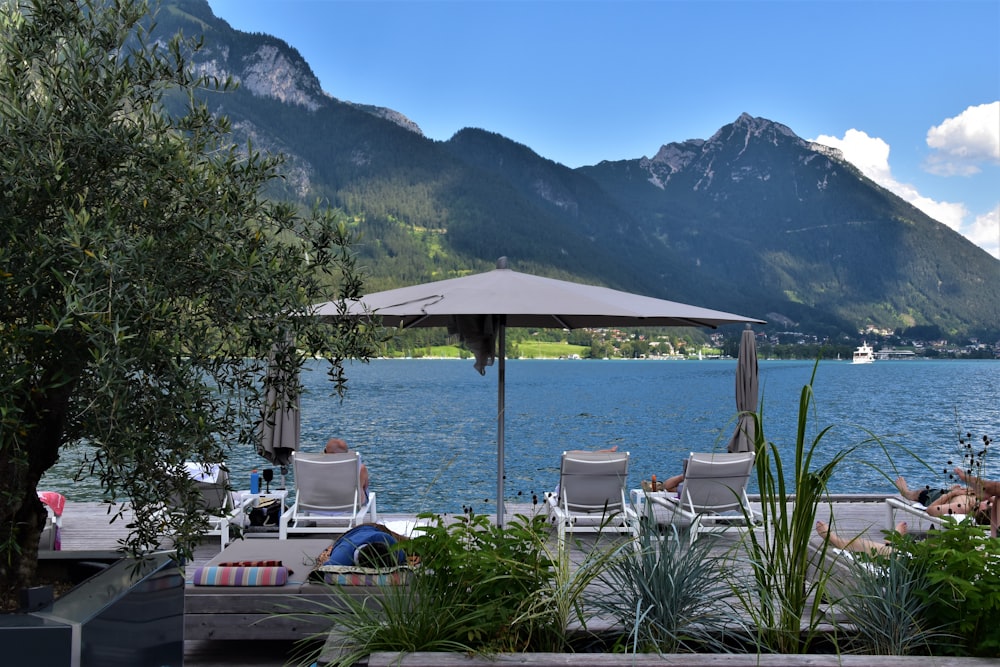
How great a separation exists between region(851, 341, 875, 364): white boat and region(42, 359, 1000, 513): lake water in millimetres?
45544

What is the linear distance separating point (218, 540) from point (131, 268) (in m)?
5.42

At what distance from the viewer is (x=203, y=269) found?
232 centimetres

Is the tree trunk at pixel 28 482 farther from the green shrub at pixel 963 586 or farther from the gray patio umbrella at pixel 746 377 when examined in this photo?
the gray patio umbrella at pixel 746 377

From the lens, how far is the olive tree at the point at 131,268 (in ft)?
6.76

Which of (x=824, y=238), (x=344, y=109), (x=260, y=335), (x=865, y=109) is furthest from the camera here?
(x=824, y=238)

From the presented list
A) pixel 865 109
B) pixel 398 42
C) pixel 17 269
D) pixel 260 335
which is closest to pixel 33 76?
pixel 17 269

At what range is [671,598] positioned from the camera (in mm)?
2678

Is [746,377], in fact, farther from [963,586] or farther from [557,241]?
[557,241]

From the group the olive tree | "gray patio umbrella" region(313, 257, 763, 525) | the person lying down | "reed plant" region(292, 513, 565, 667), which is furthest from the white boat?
the olive tree

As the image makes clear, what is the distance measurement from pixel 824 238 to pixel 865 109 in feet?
101

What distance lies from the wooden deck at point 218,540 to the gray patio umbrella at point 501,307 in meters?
1.60

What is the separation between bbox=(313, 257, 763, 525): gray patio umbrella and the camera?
4715 millimetres

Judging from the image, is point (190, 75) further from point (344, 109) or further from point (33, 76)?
point (344, 109)

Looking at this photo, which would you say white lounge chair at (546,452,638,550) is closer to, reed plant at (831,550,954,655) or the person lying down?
the person lying down
